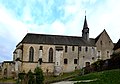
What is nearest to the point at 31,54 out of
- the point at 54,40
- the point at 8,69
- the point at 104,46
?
the point at 8,69

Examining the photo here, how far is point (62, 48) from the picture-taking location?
7375 centimetres

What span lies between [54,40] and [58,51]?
350 cm

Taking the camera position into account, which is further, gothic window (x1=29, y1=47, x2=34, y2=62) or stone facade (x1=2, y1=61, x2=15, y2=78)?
gothic window (x1=29, y1=47, x2=34, y2=62)

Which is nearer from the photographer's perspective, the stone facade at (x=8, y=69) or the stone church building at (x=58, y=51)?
the stone facade at (x=8, y=69)

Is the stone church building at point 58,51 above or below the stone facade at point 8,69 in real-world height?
above

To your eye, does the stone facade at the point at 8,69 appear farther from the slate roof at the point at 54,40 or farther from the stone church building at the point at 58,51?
the slate roof at the point at 54,40

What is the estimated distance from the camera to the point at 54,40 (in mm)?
75062

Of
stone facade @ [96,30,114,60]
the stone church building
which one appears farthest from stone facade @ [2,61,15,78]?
stone facade @ [96,30,114,60]

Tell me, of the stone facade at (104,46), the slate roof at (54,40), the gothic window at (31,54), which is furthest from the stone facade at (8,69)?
the stone facade at (104,46)

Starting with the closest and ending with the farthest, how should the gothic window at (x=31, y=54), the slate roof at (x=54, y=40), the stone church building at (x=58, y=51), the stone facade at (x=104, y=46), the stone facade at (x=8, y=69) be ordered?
the stone facade at (x=8, y=69) → the stone church building at (x=58, y=51) → the gothic window at (x=31, y=54) → the slate roof at (x=54, y=40) → the stone facade at (x=104, y=46)

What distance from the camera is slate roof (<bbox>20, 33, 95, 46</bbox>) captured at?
7302 cm

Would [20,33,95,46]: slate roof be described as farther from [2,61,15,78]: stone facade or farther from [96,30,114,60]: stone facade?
[2,61,15,78]: stone facade

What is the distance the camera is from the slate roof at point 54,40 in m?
73.0

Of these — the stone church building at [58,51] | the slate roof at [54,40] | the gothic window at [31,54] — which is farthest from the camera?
the slate roof at [54,40]
